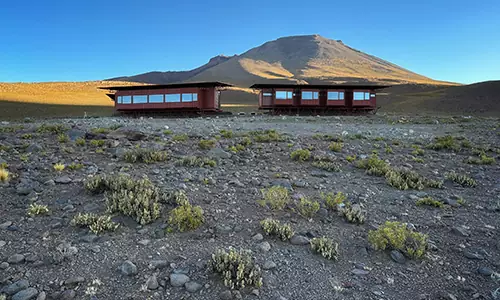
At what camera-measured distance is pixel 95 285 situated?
4.21 meters

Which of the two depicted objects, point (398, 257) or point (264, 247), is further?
point (264, 247)

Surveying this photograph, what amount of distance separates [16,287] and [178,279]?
1.98 m

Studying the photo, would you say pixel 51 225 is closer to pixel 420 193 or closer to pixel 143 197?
pixel 143 197

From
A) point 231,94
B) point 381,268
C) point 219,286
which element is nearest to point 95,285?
point 219,286

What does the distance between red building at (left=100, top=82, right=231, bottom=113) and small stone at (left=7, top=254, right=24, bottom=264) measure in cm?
3072

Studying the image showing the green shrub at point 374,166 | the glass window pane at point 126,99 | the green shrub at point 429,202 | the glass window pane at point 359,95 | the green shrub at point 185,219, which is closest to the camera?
the green shrub at point 185,219

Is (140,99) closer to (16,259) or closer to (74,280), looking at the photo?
(16,259)

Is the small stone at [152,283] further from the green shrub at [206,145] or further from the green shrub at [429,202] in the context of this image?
the green shrub at [206,145]

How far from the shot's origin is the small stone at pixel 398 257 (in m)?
4.99

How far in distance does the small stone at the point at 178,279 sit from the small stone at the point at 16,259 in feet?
7.27

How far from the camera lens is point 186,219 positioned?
5.77m

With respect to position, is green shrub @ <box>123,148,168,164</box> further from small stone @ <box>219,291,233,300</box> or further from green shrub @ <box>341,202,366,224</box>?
small stone @ <box>219,291,233,300</box>

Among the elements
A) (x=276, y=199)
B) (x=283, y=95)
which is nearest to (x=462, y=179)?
(x=276, y=199)

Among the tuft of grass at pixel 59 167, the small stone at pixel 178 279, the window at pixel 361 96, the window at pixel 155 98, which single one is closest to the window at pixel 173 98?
the window at pixel 155 98
